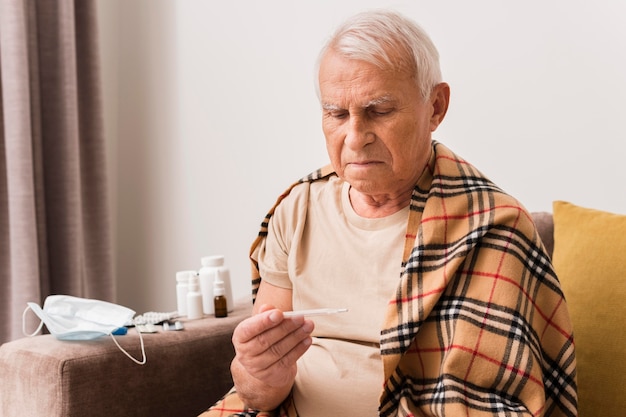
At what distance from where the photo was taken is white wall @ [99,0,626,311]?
1992 mm

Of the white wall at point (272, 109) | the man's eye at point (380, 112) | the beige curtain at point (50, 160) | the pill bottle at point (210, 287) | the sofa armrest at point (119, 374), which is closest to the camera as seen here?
the man's eye at point (380, 112)

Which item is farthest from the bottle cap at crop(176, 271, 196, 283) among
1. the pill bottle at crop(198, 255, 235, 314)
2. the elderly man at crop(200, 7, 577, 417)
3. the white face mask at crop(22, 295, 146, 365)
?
the elderly man at crop(200, 7, 577, 417)

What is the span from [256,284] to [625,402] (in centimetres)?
83

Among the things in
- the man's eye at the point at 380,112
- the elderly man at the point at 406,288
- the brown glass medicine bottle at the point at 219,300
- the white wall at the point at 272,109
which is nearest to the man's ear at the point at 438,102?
the elderly man at the point at 406,288

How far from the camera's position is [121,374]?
1767mm

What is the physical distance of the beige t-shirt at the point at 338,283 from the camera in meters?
1.60

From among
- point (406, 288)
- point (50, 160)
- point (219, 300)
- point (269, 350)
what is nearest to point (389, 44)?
point (406, 288)

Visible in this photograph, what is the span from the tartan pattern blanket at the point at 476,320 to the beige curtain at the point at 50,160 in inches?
60.9

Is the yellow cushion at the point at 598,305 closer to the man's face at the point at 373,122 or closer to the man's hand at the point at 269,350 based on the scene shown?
the man's face at the point at 373,122

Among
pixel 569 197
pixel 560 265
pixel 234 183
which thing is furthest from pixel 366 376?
pixel 234 183

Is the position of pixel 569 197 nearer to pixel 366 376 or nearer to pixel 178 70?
pixel 366 376

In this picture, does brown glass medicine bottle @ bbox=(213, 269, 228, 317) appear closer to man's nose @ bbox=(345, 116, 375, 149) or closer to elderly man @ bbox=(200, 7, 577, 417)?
elderly man @ bbox=(200, 7, 577, 417)

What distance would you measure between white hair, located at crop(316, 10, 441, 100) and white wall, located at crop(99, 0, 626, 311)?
1.95 ft


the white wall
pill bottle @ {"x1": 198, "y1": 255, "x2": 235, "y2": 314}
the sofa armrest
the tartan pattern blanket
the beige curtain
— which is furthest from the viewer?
the beige curtain
